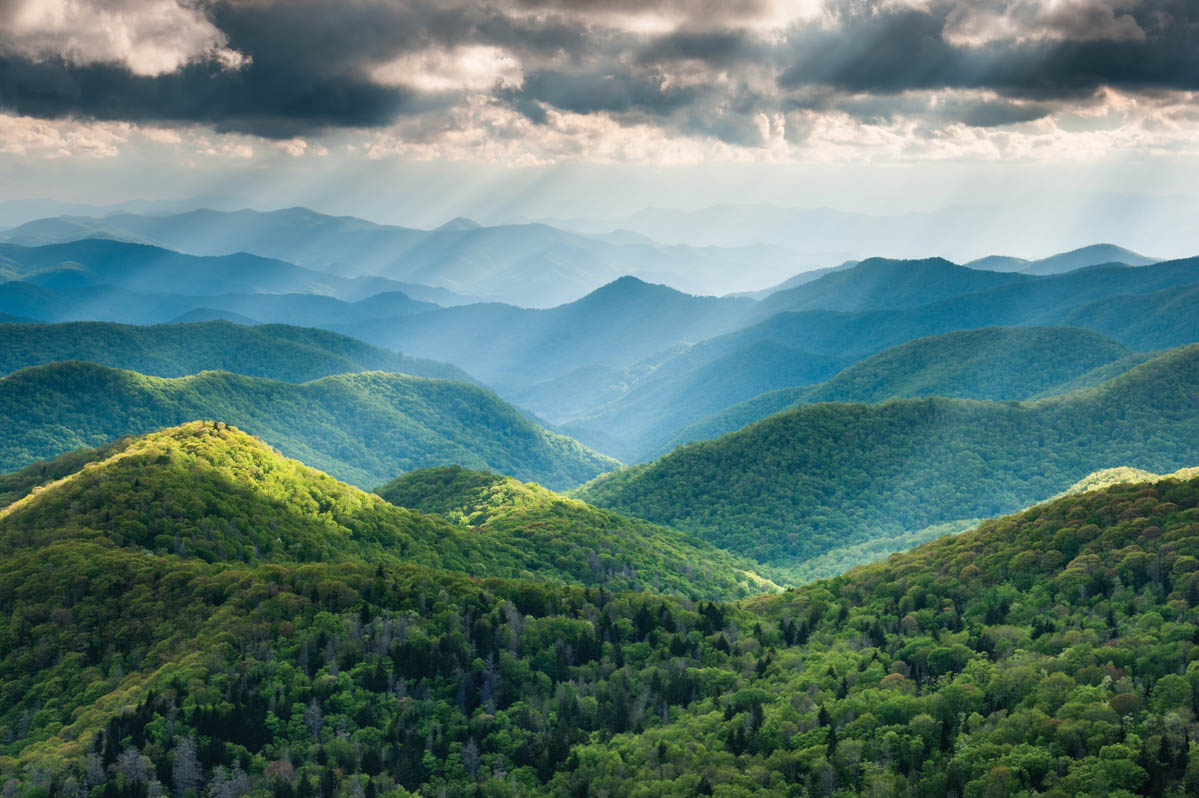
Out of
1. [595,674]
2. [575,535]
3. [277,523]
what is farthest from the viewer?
[575,535]

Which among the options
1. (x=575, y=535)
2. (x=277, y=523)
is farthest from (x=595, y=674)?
(x=575, y=535)

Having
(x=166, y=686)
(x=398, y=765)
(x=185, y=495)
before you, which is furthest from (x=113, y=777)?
(x=185, y=495)

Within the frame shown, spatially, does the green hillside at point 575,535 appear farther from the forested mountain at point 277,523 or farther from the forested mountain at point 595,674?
the forested mountain at point 595,674

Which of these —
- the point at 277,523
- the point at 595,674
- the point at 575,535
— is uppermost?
the point at 277,523

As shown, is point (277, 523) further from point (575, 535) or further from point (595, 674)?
point (575, 535)

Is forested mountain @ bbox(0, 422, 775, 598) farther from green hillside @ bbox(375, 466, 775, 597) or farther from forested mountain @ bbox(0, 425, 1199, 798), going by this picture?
forested mountain @ bbox(0, 425, 1199, 798)

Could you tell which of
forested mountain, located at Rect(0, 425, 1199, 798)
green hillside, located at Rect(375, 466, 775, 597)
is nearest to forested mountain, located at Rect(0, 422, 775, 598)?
green hillside, located at Rect(375, 466, 775, 597)

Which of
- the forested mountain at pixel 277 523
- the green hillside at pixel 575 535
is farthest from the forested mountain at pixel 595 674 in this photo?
the green hillside at pixel 575 535
